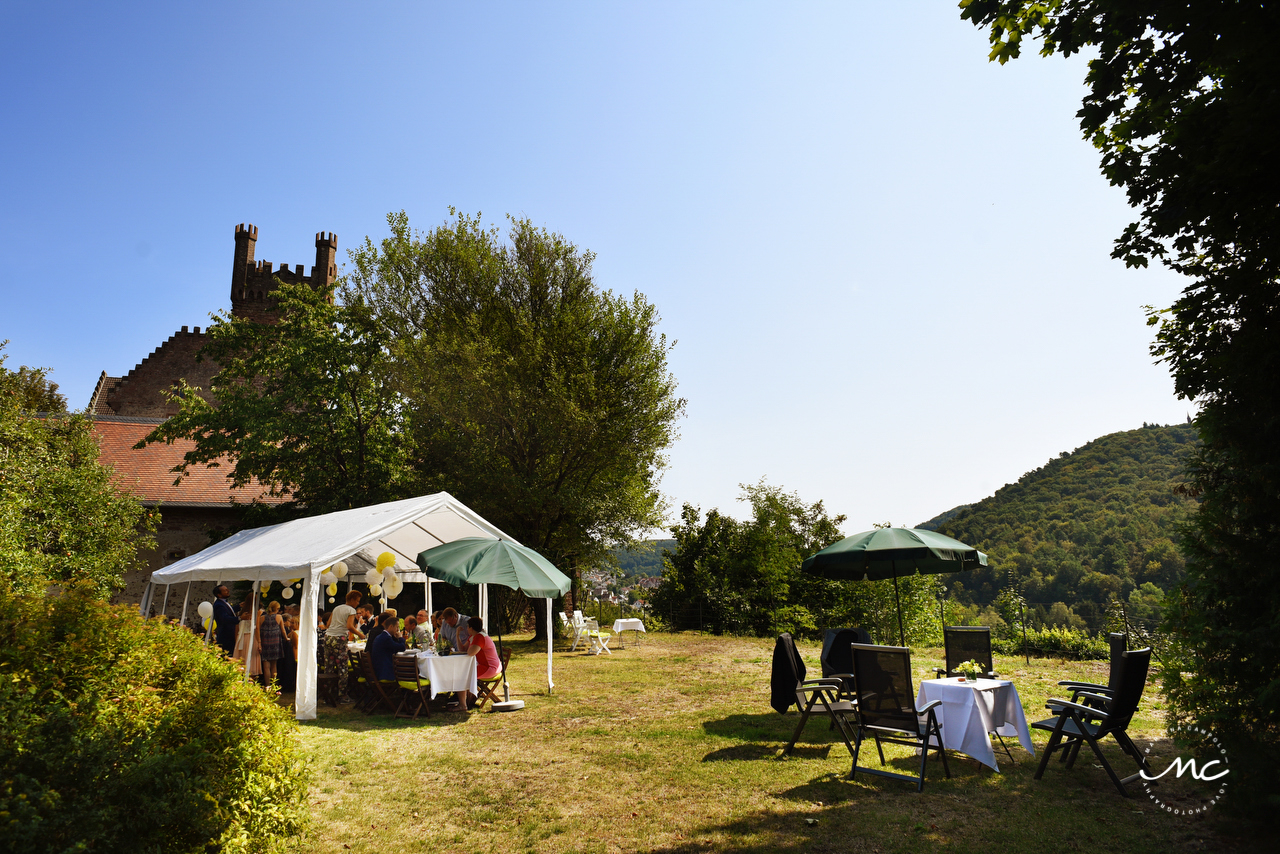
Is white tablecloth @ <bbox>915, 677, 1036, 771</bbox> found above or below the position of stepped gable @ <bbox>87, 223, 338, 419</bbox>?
below

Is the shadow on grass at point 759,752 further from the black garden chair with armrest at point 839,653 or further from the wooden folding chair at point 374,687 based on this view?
the wooden folding chair at point 374,687

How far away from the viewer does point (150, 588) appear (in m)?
15.1

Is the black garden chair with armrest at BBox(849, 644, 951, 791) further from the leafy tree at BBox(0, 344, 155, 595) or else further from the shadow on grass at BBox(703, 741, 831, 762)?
the leafy tree at BBox(0, 344, 155, 595)

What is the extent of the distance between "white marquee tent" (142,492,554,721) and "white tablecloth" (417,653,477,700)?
140 cm

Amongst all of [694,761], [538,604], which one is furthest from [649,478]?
[694,761]

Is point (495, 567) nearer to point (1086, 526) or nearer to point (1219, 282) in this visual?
point (1219, 282)

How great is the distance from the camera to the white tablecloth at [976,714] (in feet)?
20.6

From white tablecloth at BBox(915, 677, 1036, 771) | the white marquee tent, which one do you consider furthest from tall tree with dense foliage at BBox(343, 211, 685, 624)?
white tablecloth at BBox(915, 677, 1036, 771)

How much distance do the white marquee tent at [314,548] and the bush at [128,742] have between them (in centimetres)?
505

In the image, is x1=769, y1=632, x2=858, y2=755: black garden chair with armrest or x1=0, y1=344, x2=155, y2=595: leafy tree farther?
x1=0, y1=344, x2=155, y2=595: leafy tree

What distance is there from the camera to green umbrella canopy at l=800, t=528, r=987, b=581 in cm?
850

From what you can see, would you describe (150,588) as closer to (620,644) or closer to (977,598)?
(620,644)

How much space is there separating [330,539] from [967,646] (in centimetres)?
880

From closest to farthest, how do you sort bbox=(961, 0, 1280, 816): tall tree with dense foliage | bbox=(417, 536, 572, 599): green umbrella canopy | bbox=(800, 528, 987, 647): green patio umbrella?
bbox=(961, 0, 1280, 816): tall tree with dense foliage → bbox=(800, 528, 987, 647): green patio umbrella → bbox=(417, 536, 572, 599): green umbrella canopy
